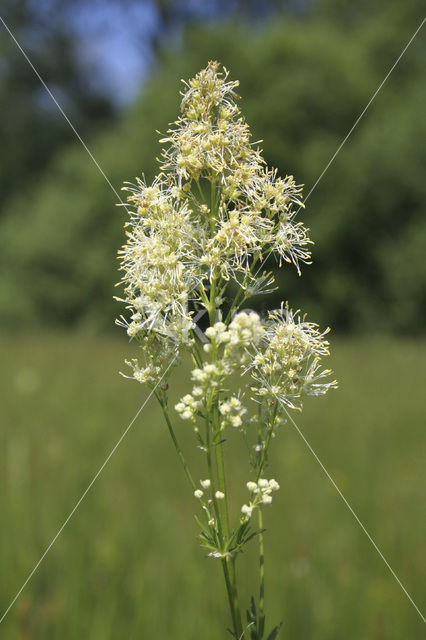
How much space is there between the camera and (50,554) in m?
3.44

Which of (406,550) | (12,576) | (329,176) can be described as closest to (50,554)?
(12,576)

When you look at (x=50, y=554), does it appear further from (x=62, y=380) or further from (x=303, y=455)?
(x=62, y=380)

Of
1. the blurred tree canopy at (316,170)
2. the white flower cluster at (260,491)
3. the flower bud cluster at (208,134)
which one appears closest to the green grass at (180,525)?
the white flower cluster at (260,491)

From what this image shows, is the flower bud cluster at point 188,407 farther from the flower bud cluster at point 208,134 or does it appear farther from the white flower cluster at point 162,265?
the flower bud cluster at point 208,134

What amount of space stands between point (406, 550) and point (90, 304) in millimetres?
11061

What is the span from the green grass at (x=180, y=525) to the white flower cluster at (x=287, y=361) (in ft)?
6.50

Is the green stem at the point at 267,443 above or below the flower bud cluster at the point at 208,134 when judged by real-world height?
below

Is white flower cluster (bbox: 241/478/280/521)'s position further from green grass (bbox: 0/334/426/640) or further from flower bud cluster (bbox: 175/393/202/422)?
green grass (bbox: 0/334/426/640)

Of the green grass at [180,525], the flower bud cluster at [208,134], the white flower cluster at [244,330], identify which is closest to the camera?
the white flower cluster at [244,330]

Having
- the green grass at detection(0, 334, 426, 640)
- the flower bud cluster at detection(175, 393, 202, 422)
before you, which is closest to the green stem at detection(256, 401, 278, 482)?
the flower bud cluster at detection(175, 393, 202, 422)

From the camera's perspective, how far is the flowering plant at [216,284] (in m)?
0.97

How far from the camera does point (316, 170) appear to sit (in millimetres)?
10859

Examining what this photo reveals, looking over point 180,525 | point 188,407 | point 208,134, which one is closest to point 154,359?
point 188,407

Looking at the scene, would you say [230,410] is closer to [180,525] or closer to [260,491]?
[260,491]
